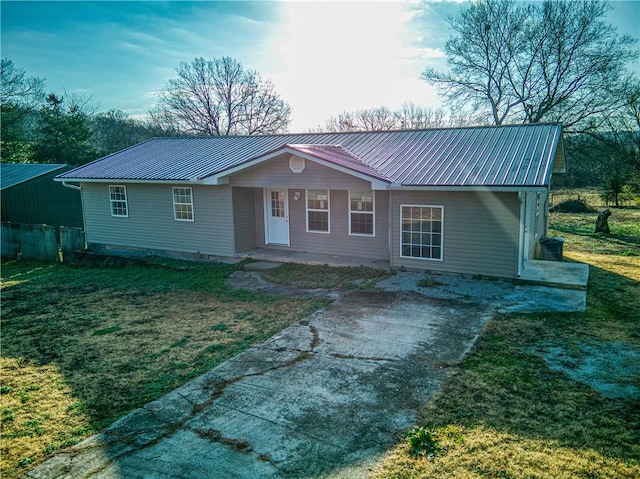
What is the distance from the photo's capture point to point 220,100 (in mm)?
37125

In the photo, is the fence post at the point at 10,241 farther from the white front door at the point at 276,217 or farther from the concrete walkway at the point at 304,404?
the concrete walkway at the point at 304,404

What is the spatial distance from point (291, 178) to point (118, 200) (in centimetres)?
731

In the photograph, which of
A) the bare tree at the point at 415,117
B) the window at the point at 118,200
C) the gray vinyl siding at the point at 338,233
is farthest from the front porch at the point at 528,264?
the bare tree at the point at 415,117

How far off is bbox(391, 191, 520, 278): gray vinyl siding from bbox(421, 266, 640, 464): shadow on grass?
2479mm

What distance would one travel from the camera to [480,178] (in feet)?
34.8

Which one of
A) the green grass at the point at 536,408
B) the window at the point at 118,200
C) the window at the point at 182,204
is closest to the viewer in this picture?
the green grass at the point at 536,408

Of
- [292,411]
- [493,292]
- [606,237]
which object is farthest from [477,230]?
[606,237]

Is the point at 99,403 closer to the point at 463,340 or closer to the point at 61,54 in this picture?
the point at 463,340

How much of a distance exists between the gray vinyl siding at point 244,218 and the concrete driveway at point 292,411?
6.71m

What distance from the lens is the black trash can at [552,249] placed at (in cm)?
1365

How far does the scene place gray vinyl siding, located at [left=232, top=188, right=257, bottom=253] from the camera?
14.3 meters

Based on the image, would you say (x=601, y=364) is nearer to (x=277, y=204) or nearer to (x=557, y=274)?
(x=557, y=274)

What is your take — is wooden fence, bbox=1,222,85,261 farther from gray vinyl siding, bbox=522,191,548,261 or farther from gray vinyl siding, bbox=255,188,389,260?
gray vinyl siding, bbox=522,191,548,261

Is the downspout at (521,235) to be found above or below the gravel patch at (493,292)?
above
